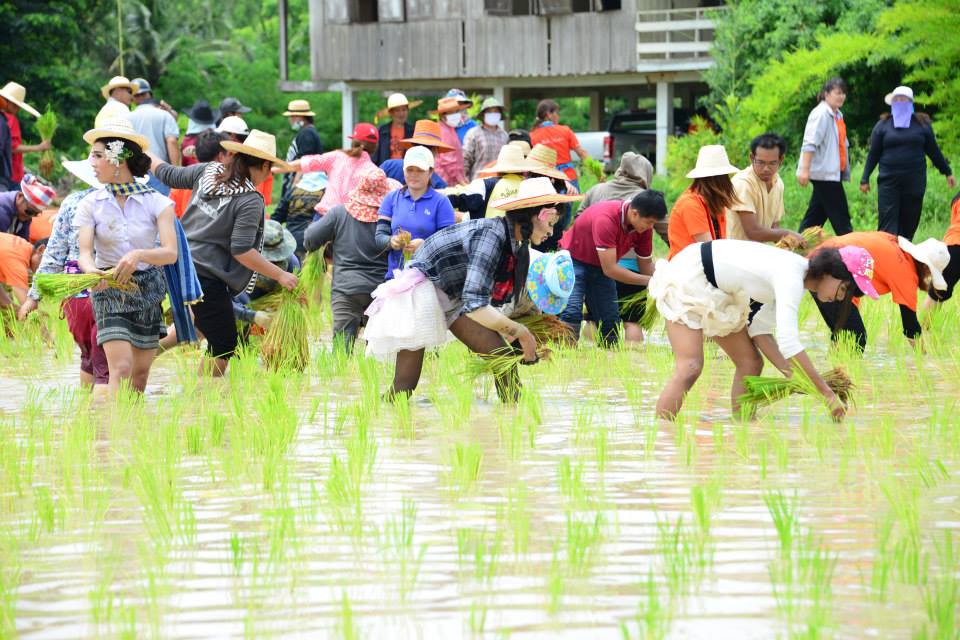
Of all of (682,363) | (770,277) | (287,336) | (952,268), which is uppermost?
(770,277)

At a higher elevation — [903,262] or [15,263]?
[903,262]

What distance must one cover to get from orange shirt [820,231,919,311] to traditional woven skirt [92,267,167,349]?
347cm

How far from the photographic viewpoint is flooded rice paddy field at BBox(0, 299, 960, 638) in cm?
368

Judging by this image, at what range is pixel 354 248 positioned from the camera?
846 centimetres

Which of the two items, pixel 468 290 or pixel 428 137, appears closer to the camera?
pixel 468 290

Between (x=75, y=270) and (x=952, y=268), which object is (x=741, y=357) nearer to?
(x=952, y=268)

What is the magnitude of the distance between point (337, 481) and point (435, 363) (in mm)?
3367

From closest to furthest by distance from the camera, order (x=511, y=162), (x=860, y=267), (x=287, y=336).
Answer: (x=860, y=267)
(x=287, y=336)
(x=511, y=162)

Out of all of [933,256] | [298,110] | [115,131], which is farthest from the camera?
[298,110]

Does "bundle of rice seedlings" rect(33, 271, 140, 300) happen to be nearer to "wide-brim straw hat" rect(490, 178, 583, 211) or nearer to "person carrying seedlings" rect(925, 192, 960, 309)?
"wide-brim straw hat" rect(490, 178, 583, 211)

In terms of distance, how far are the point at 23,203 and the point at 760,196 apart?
15.4ft

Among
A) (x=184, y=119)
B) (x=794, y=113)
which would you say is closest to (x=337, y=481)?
(x=794, y=113)

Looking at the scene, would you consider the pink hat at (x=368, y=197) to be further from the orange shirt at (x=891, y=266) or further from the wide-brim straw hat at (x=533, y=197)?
the orange shirt at (x=891, y=266)

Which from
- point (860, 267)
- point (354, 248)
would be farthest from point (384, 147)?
point (860, 267)
